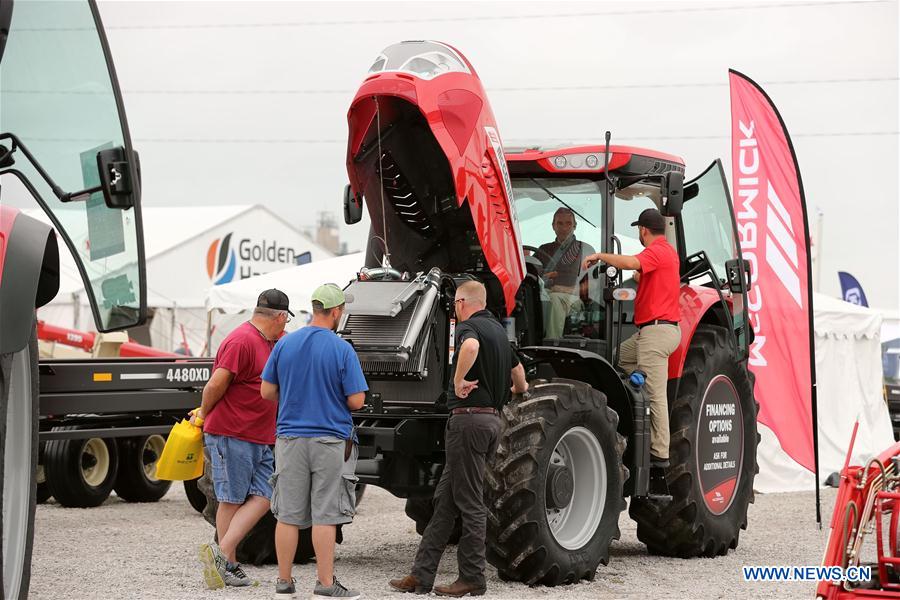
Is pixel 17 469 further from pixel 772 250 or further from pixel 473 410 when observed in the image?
pixel 772 250

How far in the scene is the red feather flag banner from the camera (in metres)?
12.6

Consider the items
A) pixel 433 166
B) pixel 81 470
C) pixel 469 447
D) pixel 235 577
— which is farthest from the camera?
pixel 81 470

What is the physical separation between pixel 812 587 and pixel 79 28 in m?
5.80

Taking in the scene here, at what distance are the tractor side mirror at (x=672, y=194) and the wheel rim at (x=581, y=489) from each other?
167 cm

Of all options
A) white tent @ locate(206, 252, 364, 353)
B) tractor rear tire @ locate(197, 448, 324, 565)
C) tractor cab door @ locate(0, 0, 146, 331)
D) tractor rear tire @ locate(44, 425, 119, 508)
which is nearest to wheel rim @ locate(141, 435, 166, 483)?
tractor rear tire @ locate(44, 425, 119, 508)

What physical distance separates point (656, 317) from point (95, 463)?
262 inches

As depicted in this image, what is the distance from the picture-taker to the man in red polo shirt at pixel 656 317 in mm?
8531

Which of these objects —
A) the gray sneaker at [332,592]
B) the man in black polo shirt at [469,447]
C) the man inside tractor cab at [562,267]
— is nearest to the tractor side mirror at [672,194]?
the man inside tractor cab at [562,267]

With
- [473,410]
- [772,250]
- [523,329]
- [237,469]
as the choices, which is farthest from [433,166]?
[772,250]

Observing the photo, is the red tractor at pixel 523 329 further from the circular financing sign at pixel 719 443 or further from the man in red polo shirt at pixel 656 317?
the man in red polo shirt at pixel 656 317

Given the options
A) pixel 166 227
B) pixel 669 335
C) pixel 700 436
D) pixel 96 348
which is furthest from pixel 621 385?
pixel 166 227

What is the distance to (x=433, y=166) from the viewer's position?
25.3 feet

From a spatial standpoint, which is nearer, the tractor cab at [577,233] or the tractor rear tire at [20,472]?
the tractor rear tire at [20,472]

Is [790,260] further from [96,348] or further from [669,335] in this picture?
[96,348]
